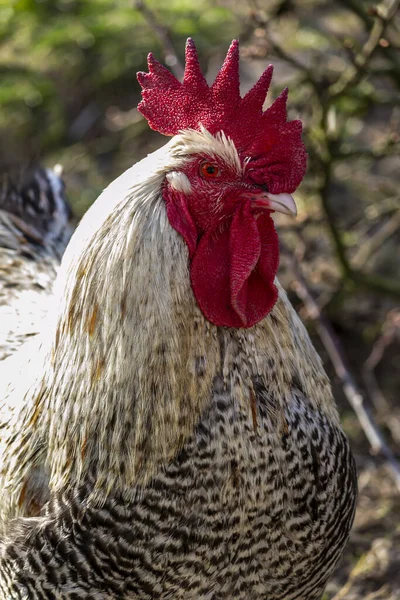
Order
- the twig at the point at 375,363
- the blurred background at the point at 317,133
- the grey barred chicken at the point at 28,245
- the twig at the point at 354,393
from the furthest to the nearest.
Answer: the twig at the point at 375,363 → the blurred background at the point at 317,133 → the twig at the point at 354,393 → the grey barred chicken at the point at 28,245

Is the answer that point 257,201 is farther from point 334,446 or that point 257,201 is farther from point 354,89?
point 354,89

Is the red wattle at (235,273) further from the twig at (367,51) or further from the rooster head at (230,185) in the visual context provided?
the twig at (367,51)

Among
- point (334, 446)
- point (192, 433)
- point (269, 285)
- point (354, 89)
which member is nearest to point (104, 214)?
point (269, 285)

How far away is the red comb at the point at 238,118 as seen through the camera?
2.84 metres

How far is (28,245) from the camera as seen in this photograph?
4570 mm

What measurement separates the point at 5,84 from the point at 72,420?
18.3 ft

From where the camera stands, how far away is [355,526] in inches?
201

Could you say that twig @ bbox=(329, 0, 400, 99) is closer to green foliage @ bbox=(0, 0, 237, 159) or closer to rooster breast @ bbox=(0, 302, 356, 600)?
rooster breast @ bbox=(0, 302, 356, 600)

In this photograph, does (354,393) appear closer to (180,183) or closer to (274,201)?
(274,201)

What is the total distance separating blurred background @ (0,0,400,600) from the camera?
4.91 metres

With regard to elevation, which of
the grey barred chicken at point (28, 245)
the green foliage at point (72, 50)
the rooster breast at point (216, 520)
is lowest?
the rooster breast at point (216, 520)

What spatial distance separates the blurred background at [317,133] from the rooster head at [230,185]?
5.47ft

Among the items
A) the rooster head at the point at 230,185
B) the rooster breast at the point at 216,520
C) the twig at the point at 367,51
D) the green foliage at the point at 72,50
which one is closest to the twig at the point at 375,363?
the twig at the point at 367,51

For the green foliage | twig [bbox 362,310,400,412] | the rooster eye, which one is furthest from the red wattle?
the green foliage
